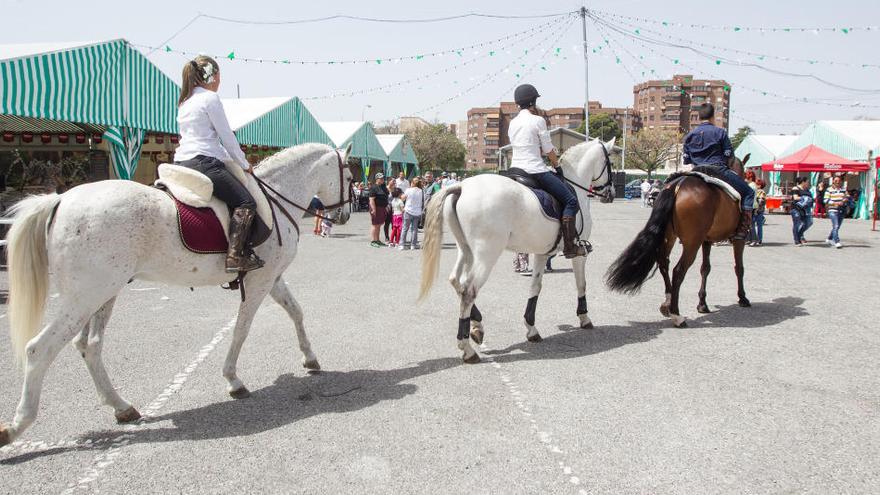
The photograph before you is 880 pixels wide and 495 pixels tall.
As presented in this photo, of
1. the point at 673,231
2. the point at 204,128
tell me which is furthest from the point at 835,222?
the point at 204,128

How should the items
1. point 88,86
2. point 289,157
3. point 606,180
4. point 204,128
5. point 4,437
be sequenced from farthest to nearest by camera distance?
point 88,86
point 606,180
point 289,157
point 204,128
point 4,437

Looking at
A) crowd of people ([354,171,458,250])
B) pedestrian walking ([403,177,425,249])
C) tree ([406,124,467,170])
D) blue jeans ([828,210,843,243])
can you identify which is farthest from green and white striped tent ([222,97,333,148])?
tree ([406,124,467,170])

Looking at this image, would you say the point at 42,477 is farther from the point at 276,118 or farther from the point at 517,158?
the point at 276,118

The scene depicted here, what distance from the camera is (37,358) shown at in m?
3.65

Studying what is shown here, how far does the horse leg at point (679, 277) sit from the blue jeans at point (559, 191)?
67.6 inches

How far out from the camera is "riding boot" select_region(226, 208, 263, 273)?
424 cm

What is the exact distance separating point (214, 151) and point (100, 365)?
1.72 m

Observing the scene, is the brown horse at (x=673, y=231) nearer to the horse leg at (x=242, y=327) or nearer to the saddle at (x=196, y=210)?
the horse leg at (x=242, y=327)

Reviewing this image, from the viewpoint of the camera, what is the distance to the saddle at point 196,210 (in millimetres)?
4137

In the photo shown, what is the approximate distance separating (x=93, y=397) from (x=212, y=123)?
230 centimetres

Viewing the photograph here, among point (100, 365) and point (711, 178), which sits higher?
point (711, 178)

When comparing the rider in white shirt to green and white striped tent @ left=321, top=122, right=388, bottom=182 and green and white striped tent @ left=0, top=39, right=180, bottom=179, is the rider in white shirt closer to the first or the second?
green and white striped tent @ left=0, top=39, right=180, bottom=179

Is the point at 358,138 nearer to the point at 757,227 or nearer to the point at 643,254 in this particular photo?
the point at 757,227

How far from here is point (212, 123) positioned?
14.2 ft
